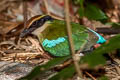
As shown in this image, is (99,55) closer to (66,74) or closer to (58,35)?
(66,74)

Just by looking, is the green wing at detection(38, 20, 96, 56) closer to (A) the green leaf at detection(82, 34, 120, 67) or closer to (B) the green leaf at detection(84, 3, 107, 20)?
(B) the green leaf at detection(84, 3, 107, 20)

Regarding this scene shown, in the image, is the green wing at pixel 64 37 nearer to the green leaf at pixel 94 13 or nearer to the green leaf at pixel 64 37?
the green leaf at pixel 64 37

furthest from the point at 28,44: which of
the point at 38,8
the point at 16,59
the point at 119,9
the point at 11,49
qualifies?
the point at 119,9

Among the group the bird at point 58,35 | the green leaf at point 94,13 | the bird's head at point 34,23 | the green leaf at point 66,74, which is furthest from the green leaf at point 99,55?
the green leaf at point 94,13

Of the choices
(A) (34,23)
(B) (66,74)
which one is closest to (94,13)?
(A) (34,23)

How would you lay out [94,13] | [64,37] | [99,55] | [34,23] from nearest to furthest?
[99,55] < [64,37] < [34,23] < [94,13]

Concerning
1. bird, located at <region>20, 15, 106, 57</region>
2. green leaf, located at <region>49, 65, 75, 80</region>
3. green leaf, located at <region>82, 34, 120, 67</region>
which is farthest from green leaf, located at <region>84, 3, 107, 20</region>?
green leaf, located at <region>49, 65, 75, 80</region>
